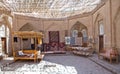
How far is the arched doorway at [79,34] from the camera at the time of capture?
26.8 meters

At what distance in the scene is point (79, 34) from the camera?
28.3 meters

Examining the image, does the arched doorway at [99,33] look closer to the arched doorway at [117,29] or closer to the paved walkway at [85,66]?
the arched doorway at [117,29]

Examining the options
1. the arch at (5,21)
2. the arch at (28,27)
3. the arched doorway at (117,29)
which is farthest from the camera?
the arch at (28,27)

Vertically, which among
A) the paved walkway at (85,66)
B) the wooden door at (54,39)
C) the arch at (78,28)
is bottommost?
the paved walkway at (85,66)

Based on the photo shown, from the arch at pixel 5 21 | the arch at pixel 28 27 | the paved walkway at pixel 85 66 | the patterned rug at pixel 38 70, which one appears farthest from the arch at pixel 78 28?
the patterned rug at pixel 38 70

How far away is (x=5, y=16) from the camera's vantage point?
19.3m

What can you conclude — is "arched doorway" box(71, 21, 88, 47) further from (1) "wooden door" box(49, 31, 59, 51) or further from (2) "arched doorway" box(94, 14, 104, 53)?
(2) "arched doorway" box(94, 14, 104, 53)

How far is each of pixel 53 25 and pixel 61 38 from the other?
2053 millimetres

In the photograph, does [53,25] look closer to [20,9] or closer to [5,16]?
[20,9]

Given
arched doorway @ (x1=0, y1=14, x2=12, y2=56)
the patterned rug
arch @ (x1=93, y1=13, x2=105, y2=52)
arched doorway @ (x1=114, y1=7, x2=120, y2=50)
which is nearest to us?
the patterned rug

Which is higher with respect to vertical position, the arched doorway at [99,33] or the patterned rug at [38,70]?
the arched doorway at [99,33]

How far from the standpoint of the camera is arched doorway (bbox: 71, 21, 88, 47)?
26.8 meters

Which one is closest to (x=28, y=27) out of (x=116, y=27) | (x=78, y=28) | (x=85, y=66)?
(x=78, y=28)

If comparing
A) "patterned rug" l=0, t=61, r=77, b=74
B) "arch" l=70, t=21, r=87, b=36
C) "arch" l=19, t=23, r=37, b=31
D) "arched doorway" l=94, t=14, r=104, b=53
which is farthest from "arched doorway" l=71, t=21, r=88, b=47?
"patterned rug" l=0, t=61, r=77, b=74
